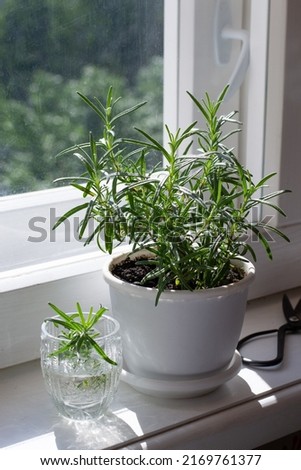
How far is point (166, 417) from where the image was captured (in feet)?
3.19

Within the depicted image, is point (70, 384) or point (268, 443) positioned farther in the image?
point (268, 443)

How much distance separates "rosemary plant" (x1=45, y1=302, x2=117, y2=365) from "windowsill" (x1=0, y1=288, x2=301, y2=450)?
91 mm

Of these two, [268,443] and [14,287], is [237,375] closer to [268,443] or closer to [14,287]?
[268,443]

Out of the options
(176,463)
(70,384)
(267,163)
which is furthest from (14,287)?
(267,163)

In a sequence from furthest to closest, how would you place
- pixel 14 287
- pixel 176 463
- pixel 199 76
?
pixel 199 76 < pixel 14 287 < pixel 176 463

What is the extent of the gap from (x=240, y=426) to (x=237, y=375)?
3.7 inches

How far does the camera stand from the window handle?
1.15m

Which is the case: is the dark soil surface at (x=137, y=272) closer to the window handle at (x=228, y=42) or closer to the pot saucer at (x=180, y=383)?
the pot saucer at (x=180, y=383)

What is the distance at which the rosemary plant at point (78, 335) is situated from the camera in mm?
919

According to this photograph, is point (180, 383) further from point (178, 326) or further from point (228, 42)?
point (228, 42)

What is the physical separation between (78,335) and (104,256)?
→ 0.22m

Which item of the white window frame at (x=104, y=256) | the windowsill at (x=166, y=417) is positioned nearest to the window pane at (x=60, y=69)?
the white window frame at (x=104, y=256)

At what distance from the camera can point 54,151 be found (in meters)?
1.08

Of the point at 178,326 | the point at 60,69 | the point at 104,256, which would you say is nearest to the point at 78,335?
the point at 178,326
